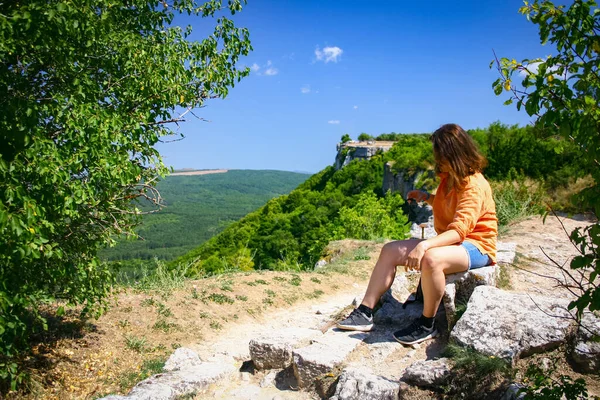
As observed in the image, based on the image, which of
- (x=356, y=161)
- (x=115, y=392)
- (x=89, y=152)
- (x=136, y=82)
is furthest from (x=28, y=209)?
(x=356, y=161)

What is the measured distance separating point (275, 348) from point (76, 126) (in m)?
2.78

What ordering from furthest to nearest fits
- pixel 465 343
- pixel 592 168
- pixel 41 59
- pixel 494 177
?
1. pixel 494 177
2. pixel 41 59
3. pixel 465 343
4. pixel 592 168

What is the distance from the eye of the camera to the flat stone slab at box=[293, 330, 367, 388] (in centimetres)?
433

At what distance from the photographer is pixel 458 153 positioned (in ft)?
14.5

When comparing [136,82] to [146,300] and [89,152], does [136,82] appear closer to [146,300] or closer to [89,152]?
[89,152]

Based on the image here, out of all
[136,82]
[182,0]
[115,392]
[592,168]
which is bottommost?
[115,392]

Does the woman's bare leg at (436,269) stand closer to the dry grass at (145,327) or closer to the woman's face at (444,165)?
the woman's face at (444,165)

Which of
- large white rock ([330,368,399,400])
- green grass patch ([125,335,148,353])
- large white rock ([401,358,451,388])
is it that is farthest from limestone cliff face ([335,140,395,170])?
large white rock ([330,368,399,400])

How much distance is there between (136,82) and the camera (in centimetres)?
512

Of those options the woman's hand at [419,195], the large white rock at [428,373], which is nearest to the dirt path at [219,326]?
the large white rock at [428,373]

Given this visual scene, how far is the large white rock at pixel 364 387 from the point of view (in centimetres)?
381

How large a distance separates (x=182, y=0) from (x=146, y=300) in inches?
166

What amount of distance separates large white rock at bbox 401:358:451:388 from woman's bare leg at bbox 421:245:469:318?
54 centimetres

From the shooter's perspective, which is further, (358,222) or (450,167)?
(358,222)
